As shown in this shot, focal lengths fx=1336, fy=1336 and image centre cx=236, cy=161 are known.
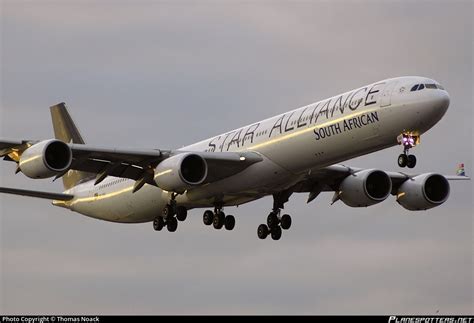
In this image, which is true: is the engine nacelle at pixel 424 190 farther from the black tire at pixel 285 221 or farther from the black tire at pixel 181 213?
the black tire at pixel 181 213

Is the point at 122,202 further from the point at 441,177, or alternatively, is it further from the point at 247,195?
the point at 441,177

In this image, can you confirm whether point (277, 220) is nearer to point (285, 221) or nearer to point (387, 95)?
point (285, 221)

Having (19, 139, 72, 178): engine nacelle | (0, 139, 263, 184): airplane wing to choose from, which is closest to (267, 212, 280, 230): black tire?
(0, 139, 263, 184): airplane wing

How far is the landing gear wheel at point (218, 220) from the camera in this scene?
224 feet

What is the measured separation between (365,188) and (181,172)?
424 inches

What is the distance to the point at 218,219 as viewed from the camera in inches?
2687

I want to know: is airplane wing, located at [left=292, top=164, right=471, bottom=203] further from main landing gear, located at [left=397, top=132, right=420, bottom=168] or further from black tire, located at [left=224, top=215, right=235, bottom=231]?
main landing gear, located at [left=397, top=132, right=420, bottom=168]

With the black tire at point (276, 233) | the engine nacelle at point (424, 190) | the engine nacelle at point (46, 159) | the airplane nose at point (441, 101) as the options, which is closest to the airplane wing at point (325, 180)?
the black tire at point (276, 233)

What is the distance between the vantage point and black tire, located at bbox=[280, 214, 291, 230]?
69938 millimetres

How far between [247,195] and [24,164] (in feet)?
37.3

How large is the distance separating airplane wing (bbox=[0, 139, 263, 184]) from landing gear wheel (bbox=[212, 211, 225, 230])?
2.92 metres

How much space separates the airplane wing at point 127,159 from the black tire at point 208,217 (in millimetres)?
3365

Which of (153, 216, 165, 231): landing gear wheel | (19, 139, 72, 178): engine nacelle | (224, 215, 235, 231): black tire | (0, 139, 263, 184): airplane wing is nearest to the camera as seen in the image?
(19, 139, 72, 178): engine nacelle

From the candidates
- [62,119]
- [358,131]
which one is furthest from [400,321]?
[62,119]
